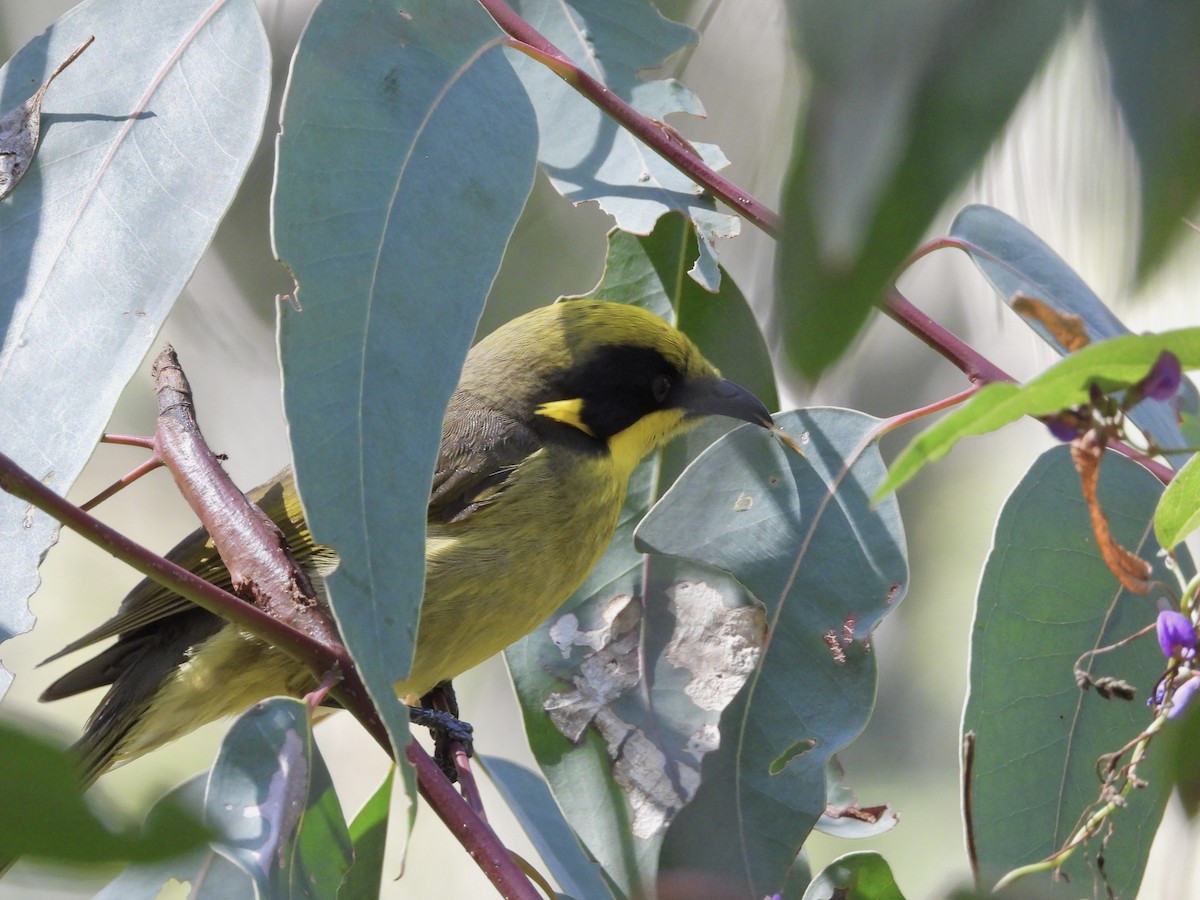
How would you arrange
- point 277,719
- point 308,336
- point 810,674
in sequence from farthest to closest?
point 810,674 < point 277,719 < point 308,336

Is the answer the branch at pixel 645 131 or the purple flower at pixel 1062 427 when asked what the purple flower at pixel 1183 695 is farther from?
the branch at pixel 645 131

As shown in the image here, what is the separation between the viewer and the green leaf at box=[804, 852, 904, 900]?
2.20m

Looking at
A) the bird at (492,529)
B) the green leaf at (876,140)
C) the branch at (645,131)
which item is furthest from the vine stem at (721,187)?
the green leaf at (876,140)

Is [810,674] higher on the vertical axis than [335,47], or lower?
lower

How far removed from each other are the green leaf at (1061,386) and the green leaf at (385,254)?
748 mm

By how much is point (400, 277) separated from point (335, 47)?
0.40 m

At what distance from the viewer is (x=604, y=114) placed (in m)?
2.88

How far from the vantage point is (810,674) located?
2.32 meters

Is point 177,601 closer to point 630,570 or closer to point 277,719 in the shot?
point 630,570

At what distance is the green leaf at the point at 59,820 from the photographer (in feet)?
2.13

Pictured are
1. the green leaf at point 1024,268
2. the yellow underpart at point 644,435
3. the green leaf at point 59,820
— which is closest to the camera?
the green leaf at point 59,820

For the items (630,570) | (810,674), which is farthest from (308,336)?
(630,570)

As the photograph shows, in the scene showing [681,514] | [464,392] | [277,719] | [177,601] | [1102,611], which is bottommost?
[1102,611]

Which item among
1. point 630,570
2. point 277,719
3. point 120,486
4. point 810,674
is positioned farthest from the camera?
point 630,570
